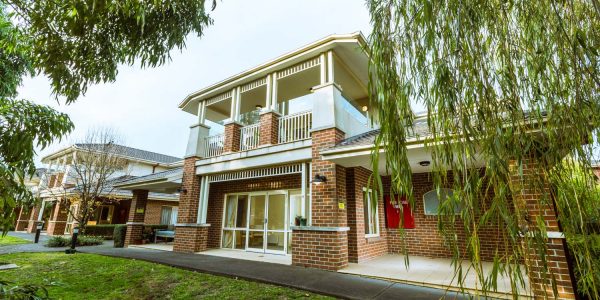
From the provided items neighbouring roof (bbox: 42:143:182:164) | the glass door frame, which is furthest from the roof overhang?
neighbouring roof (bbox: 42:143:182:164)

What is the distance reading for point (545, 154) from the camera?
1953 mm

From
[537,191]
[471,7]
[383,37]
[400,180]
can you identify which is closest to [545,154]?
[537,191]

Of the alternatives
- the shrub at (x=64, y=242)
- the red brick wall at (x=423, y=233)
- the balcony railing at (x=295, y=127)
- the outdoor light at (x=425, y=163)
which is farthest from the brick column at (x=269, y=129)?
the shrub at (x=64, y=242)

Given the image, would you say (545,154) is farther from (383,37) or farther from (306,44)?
(306,44)

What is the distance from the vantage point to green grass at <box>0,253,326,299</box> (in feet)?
14.8

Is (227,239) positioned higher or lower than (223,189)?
lower

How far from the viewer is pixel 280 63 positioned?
8102mm

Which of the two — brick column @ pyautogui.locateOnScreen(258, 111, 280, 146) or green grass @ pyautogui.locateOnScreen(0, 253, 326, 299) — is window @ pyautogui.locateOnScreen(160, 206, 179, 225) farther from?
brick column @ pyautogui.locateOnScreen(258, 111, 280, 146)

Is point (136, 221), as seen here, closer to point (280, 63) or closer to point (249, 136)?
point (249, 136)

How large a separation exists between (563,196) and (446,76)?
47.2 inches

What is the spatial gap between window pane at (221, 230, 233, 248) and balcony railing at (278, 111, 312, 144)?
4.23m

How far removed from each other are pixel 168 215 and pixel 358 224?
51.1 feet

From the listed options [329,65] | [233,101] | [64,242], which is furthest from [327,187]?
[64,242]

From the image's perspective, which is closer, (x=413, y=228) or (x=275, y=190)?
(x=413, y=228)
